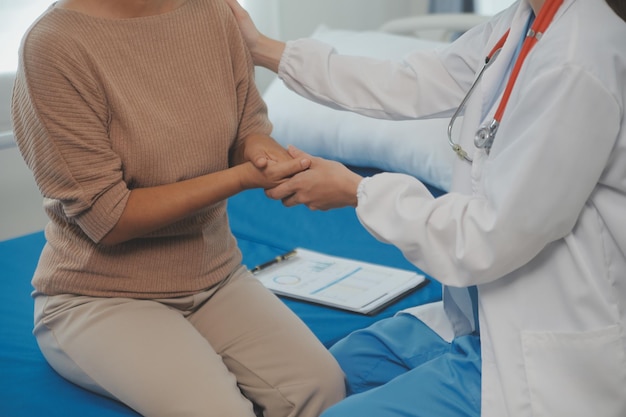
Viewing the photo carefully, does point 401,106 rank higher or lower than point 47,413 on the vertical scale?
higher

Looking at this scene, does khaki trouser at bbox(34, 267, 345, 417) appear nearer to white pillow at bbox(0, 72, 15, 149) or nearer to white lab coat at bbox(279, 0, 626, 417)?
white lab coat at bbox(279, 0, 626, 417)

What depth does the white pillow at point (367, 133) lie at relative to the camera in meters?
2.33

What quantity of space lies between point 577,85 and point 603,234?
0.80 ft

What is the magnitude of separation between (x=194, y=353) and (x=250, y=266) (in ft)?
2.18

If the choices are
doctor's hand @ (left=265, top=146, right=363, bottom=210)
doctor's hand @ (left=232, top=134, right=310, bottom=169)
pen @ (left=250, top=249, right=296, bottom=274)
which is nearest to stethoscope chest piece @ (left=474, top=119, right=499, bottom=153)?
doctor's hand @ (left=265, top=146, right=363, bottom=210)

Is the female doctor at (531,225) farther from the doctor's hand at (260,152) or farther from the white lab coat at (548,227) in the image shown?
the doctor's hand at (260,152)

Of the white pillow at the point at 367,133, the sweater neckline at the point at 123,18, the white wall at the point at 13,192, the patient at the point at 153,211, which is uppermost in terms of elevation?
the sweater neckline at the point at 123,18

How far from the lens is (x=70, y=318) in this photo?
156 cm

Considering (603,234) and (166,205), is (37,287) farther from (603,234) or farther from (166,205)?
(603,234)

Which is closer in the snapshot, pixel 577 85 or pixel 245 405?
pixel 577 85

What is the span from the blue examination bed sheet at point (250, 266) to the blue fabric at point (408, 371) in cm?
15

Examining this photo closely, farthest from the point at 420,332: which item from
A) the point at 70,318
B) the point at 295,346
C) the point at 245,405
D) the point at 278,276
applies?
→ the point at 70,318

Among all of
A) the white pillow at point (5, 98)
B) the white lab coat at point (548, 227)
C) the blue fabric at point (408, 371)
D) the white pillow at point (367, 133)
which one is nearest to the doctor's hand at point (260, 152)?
the white lab coat at point (548, 227)

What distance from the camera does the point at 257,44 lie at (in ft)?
6.06
